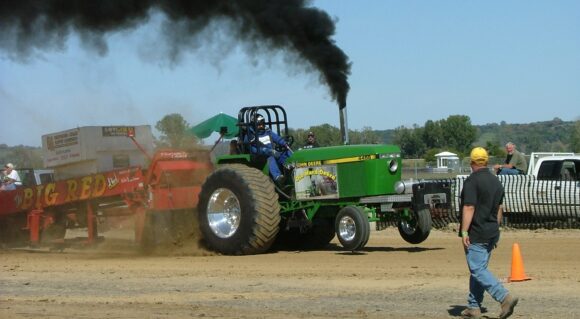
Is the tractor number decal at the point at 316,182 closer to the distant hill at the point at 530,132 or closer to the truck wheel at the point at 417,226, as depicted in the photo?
the truck wheel at the point at 417,226

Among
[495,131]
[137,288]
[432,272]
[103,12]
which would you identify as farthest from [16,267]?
[495,131]

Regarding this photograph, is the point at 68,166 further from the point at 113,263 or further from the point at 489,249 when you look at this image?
the point at 489,249

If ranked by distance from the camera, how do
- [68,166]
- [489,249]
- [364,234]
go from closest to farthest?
[489,249] < [364,234] < [68,166]

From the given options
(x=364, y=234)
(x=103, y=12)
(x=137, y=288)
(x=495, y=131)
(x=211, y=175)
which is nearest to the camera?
(x=137, y=288)

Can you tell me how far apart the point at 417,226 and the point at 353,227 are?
99cm

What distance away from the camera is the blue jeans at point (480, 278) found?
7.80m

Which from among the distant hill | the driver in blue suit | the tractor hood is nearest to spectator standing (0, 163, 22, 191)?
the driver in blue suit

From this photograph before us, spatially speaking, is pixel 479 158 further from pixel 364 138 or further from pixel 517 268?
pixel 364 138

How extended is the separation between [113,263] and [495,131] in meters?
102

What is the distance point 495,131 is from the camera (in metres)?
112

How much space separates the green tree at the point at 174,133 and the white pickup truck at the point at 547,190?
557 centimetres

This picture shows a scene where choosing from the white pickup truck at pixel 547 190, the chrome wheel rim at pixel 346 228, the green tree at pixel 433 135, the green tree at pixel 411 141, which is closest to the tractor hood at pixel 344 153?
the chrome wheel rim at pixel 346 228

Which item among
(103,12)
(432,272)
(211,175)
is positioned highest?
(103,12)

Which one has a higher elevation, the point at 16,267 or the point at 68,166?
the point at 68,166
